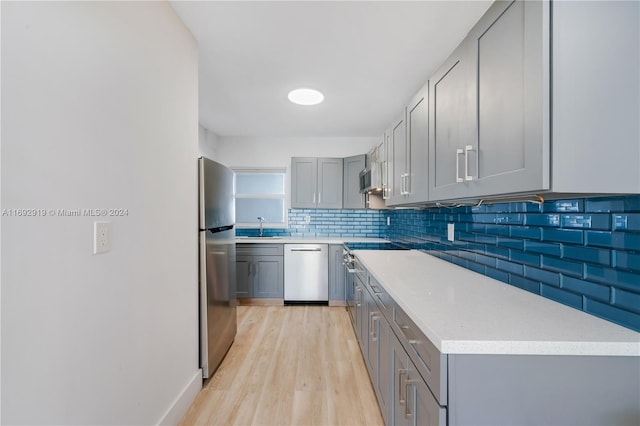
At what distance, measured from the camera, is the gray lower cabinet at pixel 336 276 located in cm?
367

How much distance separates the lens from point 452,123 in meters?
1.36

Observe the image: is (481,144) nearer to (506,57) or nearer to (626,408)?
(506,57)

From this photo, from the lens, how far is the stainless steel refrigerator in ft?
6.45

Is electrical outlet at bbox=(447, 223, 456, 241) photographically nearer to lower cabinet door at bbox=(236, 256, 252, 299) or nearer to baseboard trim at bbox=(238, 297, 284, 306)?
baseboard trim at bbox=(238, 297, 284, 306)

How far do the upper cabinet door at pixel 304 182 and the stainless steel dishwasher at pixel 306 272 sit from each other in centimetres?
72

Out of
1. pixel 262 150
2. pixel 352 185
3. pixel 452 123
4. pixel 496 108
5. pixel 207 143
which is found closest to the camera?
pixel 496 108

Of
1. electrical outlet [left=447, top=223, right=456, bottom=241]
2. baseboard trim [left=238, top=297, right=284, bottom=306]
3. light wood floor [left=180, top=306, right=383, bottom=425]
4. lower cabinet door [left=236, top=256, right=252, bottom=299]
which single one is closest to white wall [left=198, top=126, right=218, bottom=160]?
lower cabinet door [left=236, top=256, right=252, bottom=299]

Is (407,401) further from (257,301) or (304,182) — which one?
(304,182)

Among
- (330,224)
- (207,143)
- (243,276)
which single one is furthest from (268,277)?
(207,143)

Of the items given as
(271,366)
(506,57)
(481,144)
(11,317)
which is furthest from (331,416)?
(506,57)

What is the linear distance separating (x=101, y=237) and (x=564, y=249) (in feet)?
6.04

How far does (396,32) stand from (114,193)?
1.81m

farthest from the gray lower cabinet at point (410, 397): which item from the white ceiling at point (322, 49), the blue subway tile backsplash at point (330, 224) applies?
the blue subway tile backsplash at point (330, 224)

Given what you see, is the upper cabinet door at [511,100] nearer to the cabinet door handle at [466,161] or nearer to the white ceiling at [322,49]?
the cabinet door handle at [466,161]
